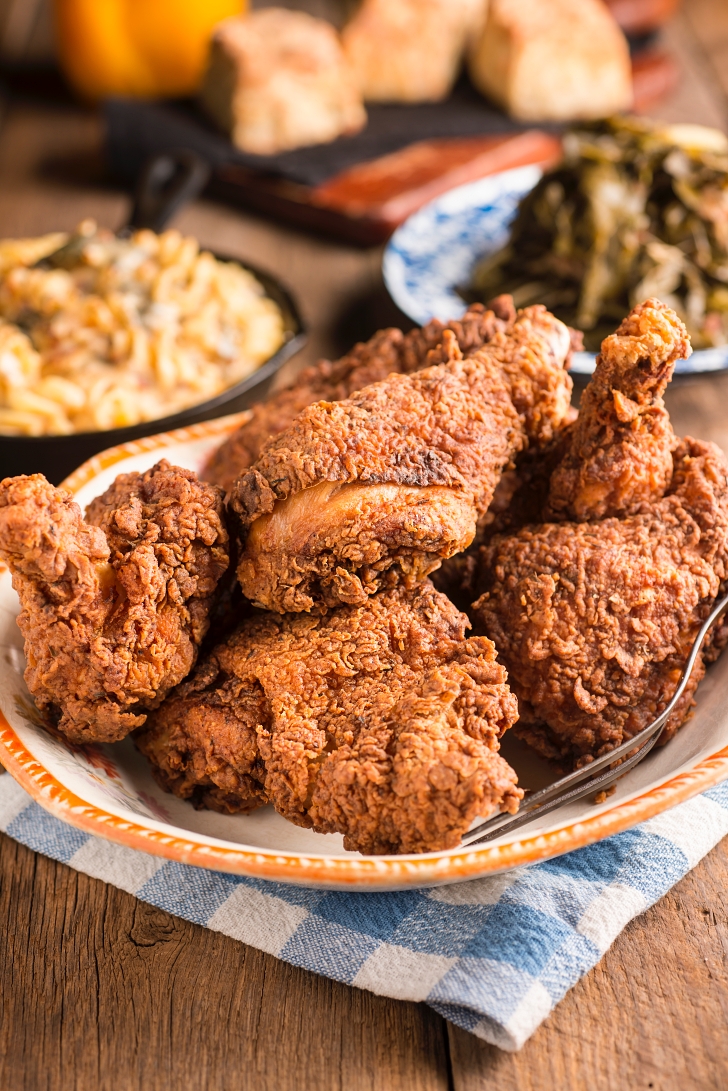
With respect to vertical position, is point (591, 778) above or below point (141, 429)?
below

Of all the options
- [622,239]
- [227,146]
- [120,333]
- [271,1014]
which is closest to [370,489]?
[271,1014]

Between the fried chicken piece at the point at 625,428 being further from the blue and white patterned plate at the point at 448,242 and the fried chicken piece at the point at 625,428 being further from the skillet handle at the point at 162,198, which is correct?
the skillet handle at the point at 162,198

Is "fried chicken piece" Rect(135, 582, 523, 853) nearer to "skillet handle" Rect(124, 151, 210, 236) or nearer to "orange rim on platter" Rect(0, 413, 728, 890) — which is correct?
"orange rim on platter" Rect(0, 413, 728, 890)

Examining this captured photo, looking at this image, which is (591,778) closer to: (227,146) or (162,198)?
(162,198)

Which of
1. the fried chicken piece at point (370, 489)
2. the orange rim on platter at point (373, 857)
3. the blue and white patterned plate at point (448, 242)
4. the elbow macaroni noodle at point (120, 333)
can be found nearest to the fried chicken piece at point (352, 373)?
the fried chicken piece at point (370, 489)

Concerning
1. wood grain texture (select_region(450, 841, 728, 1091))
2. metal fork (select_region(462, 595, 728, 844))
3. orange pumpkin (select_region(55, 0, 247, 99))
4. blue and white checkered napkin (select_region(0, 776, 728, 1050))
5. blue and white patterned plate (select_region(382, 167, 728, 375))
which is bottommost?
wood grain texture (select_region(450, 841, 728, 1091))

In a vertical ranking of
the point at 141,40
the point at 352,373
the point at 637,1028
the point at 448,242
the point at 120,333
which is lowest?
the point at 637,1028

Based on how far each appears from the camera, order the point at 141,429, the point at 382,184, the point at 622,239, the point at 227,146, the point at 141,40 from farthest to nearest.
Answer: the point at 141,40 → the point at 227,146 → the point at 382,184 → the point at 622,239 → the point at 141,429

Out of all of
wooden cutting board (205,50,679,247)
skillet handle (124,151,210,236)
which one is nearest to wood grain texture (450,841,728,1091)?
skillet handle (124,151,210,236)

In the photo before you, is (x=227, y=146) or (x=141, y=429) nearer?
(x=141, y=429)
